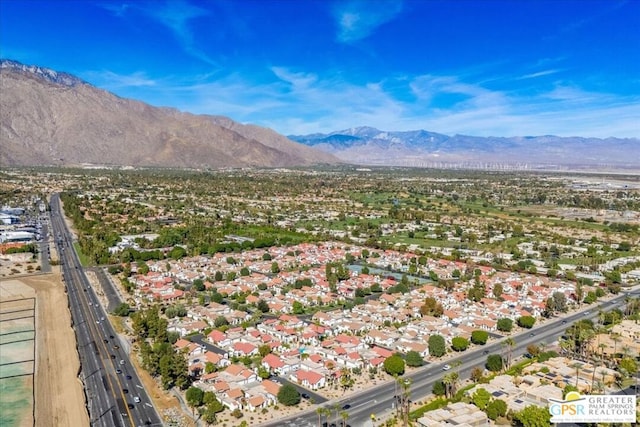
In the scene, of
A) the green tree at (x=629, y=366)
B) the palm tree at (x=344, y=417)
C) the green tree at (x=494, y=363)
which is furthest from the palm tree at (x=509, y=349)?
the palm tree at (x=344, y=417)

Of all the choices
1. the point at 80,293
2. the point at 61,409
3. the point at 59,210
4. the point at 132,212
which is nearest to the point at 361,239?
the point at 80,293

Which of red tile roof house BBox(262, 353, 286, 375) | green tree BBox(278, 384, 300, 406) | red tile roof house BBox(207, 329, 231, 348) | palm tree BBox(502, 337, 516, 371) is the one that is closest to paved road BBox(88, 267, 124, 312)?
red tile roof house BBox(207, 329, 231, 348)

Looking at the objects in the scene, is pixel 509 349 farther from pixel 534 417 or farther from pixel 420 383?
pixel 534 417

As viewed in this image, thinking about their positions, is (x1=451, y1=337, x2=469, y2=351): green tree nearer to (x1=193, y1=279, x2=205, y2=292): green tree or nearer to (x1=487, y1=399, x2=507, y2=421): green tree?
(x1=487, y1=399, x2=507, y2=421): green tree

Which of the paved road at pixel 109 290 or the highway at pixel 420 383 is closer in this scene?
the highway at pixel 420 383

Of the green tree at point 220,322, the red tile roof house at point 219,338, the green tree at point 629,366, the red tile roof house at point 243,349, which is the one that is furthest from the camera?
the green tree at point 220,322

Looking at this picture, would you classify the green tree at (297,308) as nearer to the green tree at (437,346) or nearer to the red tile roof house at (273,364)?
the red tile roof house at (273,364)
